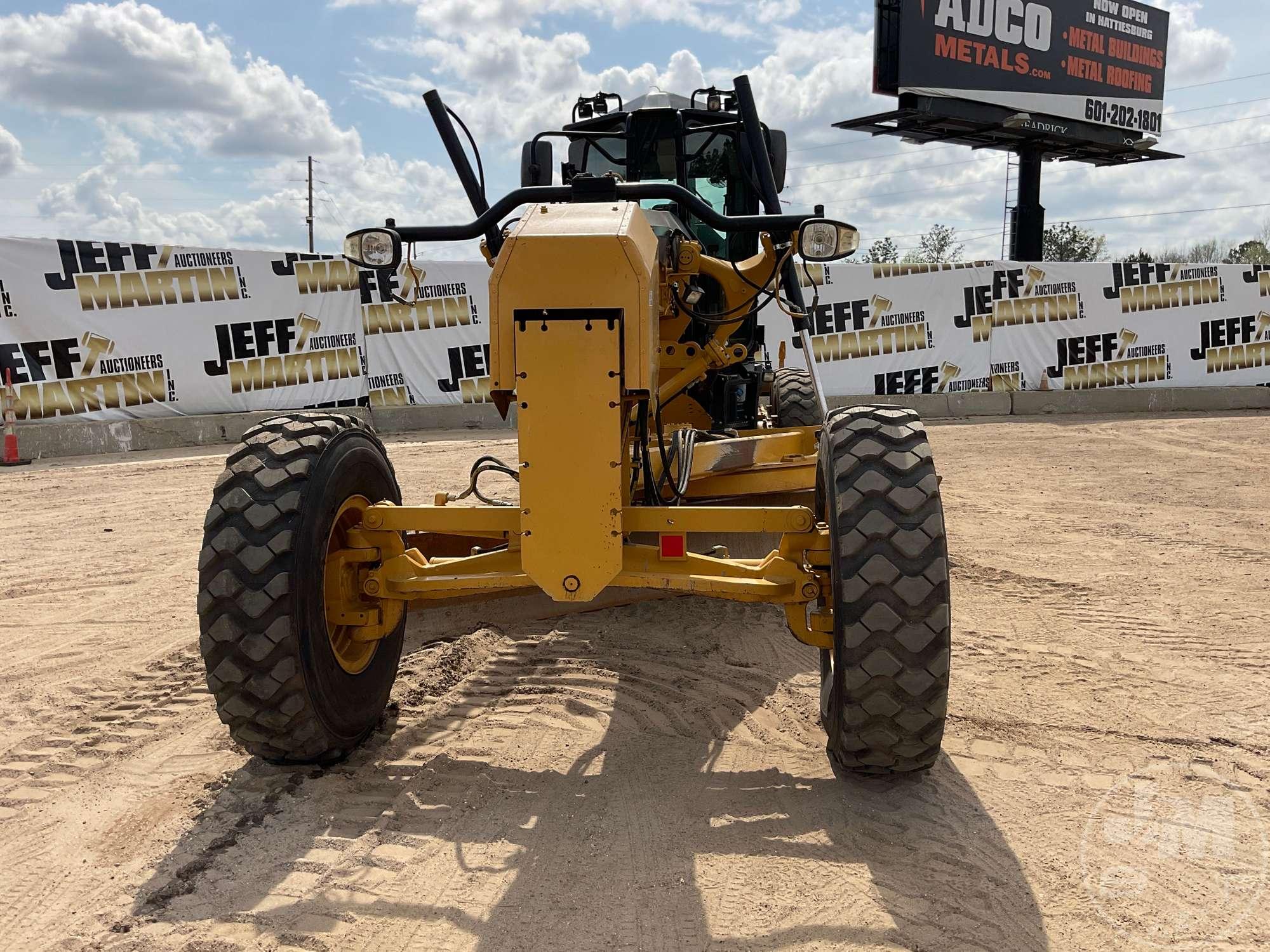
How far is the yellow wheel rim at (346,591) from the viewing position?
375 centimetres

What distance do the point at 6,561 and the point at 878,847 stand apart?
689 centimetres

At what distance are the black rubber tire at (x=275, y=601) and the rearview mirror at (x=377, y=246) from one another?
71 centimetres

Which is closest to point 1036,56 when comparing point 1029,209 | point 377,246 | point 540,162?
point 1029,209

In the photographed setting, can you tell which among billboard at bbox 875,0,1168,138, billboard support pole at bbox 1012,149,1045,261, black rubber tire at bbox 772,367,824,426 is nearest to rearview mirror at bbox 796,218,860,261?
black rubber tire at bbox 772,367,824,426

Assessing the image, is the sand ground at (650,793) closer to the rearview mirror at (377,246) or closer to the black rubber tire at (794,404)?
→ the rearview mirror at (377,246)

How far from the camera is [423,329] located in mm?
16859

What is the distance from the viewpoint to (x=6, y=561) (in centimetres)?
725

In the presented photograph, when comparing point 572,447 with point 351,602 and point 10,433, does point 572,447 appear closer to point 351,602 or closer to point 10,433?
point 351,602

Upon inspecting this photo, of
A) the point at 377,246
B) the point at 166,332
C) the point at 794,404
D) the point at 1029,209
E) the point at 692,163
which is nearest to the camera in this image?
the point at 377,246

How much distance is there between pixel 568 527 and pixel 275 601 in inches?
42.2

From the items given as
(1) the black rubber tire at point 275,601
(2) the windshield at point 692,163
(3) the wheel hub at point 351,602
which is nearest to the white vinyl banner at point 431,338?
(2) the windshield at point 692,163

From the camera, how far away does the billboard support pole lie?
1058 inches

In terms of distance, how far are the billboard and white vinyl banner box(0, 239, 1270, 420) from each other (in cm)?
650

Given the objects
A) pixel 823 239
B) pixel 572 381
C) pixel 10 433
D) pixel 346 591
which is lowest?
pixel 10 433
